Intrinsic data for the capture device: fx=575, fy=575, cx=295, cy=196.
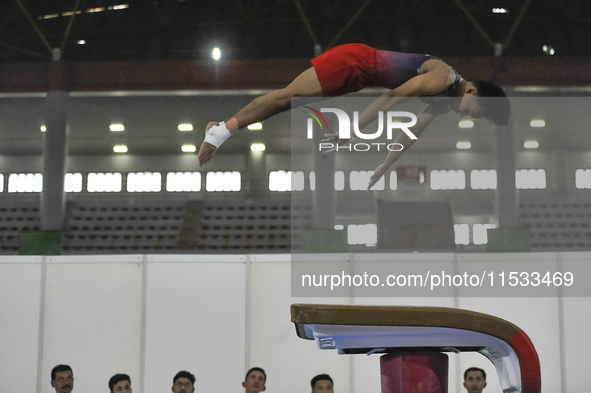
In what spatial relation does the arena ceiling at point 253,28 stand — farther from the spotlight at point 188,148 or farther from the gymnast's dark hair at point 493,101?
the gymnast's dark hair at point 493,101

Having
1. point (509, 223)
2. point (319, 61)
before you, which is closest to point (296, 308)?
point (319, 61)

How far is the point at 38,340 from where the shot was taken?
4.77 m

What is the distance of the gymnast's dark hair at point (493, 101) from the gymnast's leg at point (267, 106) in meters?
0.53

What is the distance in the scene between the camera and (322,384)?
171 inches

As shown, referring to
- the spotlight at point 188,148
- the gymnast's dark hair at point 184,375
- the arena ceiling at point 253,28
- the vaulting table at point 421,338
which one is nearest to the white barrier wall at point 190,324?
the gymnast's dark hair at point 184,375

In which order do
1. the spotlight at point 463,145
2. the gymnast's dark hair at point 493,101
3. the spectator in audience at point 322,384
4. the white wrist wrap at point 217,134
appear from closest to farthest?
the white wrist wrap at point 217,134
the gymnast's dark hair at point 493,101
the spectator in audience at point 322,384
the spotlight at point 463,145

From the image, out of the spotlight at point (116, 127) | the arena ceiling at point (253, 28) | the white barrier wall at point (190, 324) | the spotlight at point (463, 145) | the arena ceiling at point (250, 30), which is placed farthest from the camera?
the spotlight at point (463, 145)

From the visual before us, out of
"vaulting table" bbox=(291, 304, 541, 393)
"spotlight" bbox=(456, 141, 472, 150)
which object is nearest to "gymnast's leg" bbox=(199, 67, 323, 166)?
"vaulting table" bbox=(291, 304, 541, 393)

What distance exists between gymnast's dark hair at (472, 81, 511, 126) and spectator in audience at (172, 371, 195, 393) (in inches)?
134

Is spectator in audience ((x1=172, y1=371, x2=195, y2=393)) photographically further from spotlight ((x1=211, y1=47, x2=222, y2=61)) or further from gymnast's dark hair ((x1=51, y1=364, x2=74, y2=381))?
spotlight ((x1=211, y1=47, x2=222, y2=61))

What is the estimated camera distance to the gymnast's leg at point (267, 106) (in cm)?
176

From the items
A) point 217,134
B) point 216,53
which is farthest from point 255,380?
point 216,53

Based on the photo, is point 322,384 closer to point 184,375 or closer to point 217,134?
point 184,375

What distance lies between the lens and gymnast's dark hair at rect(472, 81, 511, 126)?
1.84 metres
